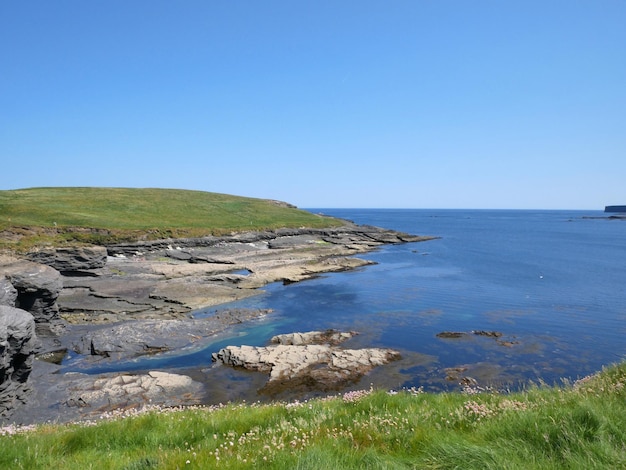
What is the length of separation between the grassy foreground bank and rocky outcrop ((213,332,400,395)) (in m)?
12.9

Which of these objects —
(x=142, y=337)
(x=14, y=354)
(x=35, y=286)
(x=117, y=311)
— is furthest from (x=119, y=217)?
(x=14, y=354)

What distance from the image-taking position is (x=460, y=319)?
3450 centimetres

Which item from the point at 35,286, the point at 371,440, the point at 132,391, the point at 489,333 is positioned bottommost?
the point at 132,391

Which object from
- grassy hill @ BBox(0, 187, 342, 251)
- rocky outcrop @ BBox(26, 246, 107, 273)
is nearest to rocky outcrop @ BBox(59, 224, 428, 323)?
rocky outcrop @ BBox(26, 246, 107, 273)

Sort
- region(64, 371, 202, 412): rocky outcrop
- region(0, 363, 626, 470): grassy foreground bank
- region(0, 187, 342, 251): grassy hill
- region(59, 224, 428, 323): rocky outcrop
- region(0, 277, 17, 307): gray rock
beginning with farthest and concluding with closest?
1. region(0, 187, 342, 251): grassy hill
2. region(59, 224, 428, 323): rocky outcrop
3. region(0, 277, 17, 307): gray rock
4. region(64, 371, 202, 412): rocky outcrop
5. region(0, 363, 626, 470): grassy foreground bank

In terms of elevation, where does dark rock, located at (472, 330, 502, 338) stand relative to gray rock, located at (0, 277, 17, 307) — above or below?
below

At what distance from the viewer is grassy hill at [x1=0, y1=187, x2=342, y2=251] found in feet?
203

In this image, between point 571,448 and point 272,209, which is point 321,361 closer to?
point 571,448

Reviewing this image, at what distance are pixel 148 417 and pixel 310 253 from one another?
222 ft

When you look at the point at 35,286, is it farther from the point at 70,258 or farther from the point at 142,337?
the point at 70,258

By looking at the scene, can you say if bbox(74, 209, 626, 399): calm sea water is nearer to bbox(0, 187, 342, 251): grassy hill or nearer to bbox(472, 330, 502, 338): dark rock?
bbox(472, 330, 502, 338): dark rock

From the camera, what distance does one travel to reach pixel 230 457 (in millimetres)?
5469

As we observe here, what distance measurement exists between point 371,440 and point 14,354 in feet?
58.5

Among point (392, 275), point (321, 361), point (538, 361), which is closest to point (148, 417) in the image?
point (321, 361)
